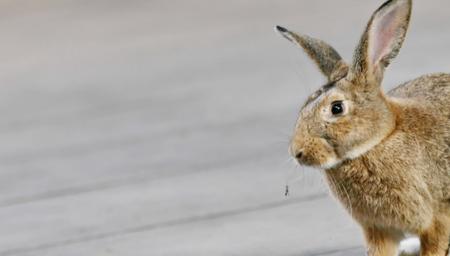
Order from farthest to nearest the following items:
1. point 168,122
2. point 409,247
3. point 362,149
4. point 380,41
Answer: point 168,122
point 409,247
point 380,41
point 362,149

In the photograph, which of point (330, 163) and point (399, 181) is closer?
point (330, 163)

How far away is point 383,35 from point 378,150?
58 centimetres

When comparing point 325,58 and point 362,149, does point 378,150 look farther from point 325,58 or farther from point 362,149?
point 325,58

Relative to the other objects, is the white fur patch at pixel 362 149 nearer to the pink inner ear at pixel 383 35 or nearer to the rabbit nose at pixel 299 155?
the rabbit nose at pixel 299 155

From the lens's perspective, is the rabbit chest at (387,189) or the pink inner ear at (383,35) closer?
the rabbit chest at (387,189)

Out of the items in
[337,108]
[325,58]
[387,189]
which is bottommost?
[387,189]

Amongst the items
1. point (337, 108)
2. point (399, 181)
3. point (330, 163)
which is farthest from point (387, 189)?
point (337, 108)

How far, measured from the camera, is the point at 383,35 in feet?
24.4

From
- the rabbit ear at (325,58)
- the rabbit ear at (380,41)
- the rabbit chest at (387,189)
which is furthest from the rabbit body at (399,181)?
the rabbit ear at (325,58)

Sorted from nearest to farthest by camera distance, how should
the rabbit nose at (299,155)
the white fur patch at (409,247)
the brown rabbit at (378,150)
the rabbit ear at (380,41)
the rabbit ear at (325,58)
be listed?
the rabbit nose at (299,155) → the brown rabbit at (378,150) → the rabbit ear at (380,41) → the rabbit ear at (325,58) → the white fur patch at (409,247)

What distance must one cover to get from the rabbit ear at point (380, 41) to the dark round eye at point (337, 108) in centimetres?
21

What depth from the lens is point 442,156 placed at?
7363 mm

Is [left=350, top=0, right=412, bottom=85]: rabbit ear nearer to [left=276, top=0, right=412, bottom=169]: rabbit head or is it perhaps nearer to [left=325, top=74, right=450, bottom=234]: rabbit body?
[left=276, top=0, right=412, bottom=169]: rabbit head

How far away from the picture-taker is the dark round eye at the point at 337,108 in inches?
282
